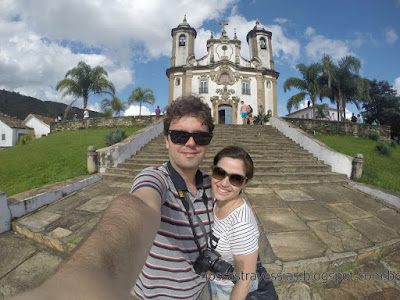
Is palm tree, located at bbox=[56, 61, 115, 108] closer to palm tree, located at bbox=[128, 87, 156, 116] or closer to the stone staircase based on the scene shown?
palm tree, located at bbox=[128, 87, 156, 116]

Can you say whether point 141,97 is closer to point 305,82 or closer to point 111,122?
point 111,122

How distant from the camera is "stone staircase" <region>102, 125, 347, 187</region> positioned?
212 inches

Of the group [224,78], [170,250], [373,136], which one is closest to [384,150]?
[373,136]

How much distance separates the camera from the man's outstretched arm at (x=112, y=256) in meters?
0.47

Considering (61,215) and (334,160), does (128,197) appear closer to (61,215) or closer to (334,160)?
(61,215)

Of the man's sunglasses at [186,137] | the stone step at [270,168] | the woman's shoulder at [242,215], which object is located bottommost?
the stone step at [270,168]

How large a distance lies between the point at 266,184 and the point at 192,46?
22.2 meters

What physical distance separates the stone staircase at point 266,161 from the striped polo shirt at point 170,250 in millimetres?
3930

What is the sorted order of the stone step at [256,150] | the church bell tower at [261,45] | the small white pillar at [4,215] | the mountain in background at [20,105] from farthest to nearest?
the mountain in background at [20,105], the church bell tower at [261,45], the stone step at [256,150], the small white pillar at [4,215]

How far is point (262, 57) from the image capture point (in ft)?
73.7

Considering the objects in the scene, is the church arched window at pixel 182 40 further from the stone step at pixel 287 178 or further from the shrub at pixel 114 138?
→ the stone step at pixel 287 178

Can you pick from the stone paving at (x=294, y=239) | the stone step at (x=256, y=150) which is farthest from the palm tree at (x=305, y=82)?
the stone paving at (x=294, y=239)

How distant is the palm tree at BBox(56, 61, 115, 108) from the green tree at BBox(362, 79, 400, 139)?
30973 mm

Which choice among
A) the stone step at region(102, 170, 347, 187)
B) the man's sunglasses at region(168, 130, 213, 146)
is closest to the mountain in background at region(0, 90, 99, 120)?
the stone step at region(102, 170, 347, 187)
